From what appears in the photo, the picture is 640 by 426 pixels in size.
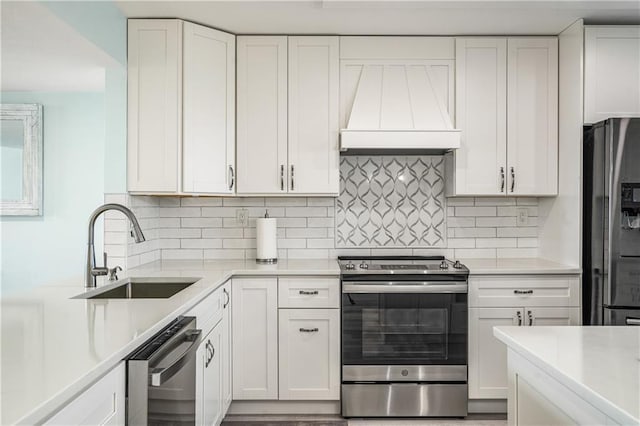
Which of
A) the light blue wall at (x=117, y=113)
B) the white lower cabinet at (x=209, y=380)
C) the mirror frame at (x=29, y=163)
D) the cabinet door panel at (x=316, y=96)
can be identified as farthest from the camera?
the mirror frame at (x=29, y=163)

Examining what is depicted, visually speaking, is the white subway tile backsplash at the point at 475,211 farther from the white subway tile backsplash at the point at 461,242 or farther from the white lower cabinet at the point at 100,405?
the white lower cabinet at the point at 100,405

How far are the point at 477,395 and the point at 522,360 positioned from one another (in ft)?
5.80

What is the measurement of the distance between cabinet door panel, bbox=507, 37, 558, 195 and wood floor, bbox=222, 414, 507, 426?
1442 millimetres

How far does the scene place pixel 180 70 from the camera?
122 inches

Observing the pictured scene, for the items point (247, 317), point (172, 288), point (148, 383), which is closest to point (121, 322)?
point (148, 383)

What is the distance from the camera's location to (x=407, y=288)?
304 cm

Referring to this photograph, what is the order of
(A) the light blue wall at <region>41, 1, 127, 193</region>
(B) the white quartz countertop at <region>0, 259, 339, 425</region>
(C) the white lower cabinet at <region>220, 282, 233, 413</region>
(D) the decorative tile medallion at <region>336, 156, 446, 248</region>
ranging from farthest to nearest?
(D) the decorative tile medallion at <region>336, 156, 446, 248</region> < (A) the light blue wall at <region>41, 1, 127, 193</region> < (C) the white lower cabinet at <region>220, 282, 233, 413</region> < (B) the white quartz countertop at <region>0, 259, 339, 425</region>

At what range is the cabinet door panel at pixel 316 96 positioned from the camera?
3.33 metres

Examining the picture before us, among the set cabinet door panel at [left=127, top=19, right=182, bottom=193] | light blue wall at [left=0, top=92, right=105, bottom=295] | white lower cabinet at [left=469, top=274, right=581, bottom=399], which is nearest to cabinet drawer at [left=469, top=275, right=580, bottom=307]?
white lower cabinet at [left=469, top=274, right=581, bottom=399]

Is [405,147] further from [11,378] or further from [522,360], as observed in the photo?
[11,378]

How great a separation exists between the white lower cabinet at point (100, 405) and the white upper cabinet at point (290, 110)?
208cm

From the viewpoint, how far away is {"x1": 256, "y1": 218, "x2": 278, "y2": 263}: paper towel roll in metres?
3.44

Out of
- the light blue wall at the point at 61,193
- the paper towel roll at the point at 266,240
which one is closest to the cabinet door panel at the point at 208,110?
the paper towel roll at the point at 266,240

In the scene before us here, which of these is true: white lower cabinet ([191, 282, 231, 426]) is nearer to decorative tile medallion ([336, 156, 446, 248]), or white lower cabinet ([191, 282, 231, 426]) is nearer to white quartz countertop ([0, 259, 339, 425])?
white quartz countertop ([0, 259, 339, 425])
